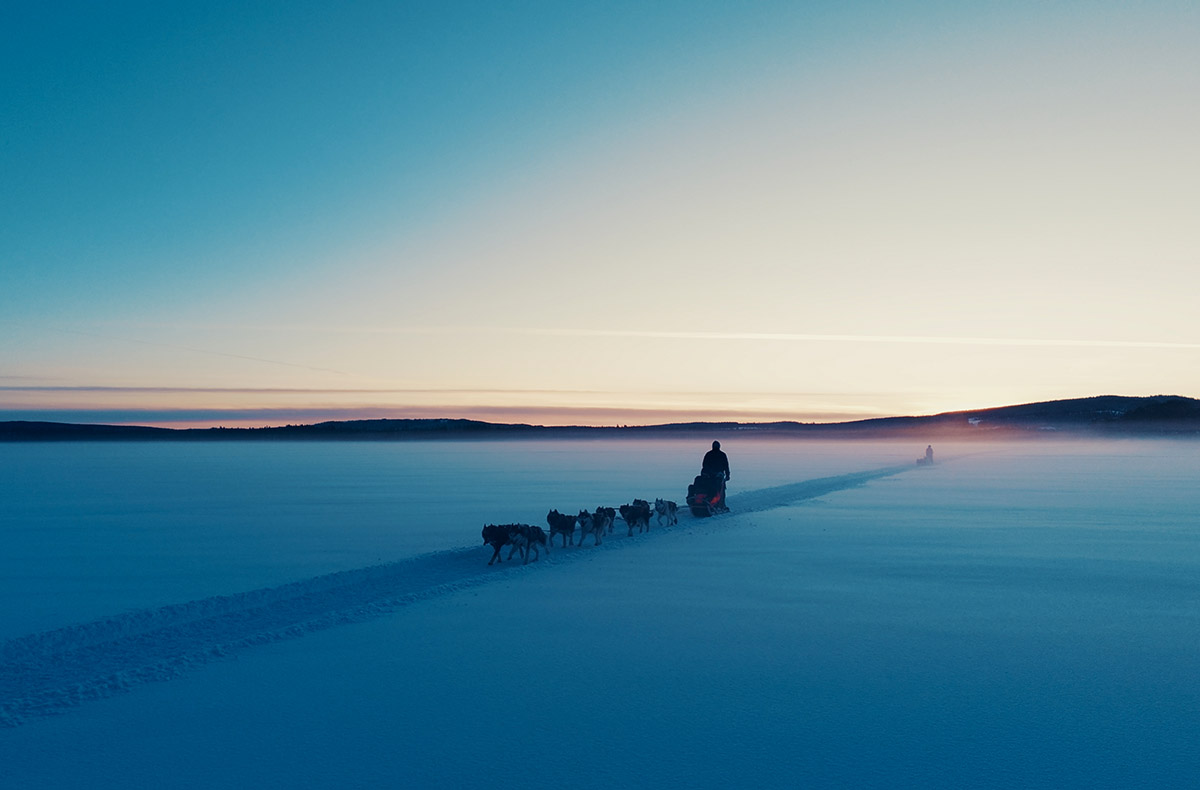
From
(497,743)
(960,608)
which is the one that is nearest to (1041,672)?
(960,608)

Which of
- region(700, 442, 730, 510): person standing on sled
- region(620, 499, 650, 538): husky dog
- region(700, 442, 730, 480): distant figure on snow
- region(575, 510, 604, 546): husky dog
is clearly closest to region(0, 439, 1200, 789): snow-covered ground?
region(575, 510, 604, 546): husky dog

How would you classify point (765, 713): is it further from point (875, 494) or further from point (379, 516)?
point (875, 494)

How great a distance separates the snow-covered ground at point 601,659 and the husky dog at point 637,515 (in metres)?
1.28

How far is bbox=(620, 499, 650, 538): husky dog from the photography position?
42.2ft

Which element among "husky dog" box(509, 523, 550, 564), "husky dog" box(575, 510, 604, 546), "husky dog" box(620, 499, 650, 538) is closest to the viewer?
"husky dog" box(509, 523, 550, 564)

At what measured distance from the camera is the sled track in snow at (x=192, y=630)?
521 centimetres

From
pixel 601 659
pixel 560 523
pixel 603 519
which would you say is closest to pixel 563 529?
pixel 560 523

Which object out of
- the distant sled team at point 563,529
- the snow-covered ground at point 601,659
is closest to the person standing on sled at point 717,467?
the distant sled team at point 563,529

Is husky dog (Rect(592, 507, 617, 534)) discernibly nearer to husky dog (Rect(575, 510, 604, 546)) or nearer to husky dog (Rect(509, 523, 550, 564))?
husky dog (Rect(575, 510, 604, 546))

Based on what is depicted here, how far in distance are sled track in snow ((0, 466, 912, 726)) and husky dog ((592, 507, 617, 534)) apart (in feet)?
6.74

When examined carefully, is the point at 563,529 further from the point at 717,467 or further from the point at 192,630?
the point at 717,467

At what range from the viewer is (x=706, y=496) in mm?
15344

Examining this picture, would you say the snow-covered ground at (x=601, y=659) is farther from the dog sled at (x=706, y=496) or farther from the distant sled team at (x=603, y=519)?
A: the dog sled at (x=706, y=496)

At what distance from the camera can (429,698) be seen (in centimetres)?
500
